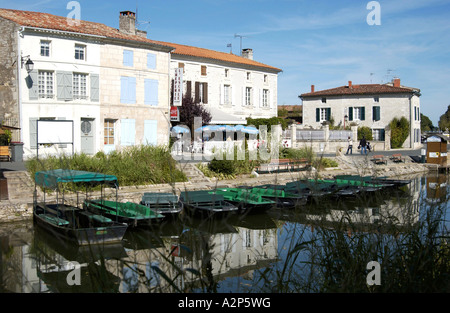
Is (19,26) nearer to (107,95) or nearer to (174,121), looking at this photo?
(107,95)

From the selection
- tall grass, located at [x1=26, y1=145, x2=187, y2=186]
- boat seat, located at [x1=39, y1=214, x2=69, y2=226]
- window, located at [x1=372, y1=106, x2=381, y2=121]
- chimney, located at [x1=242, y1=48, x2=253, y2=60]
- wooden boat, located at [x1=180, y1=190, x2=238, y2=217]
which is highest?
chimney, located at [x1=242, y1=48, x2=253, y2=60]

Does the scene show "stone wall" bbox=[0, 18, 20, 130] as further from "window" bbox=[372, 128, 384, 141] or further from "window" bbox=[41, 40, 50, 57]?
"window" bbox=[372, 128, 384, 141]

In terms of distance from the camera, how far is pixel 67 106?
23359 mm

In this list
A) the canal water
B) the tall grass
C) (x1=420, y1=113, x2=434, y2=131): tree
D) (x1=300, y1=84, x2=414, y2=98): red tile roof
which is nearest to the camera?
the canal water

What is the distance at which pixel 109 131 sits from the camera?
2502cm

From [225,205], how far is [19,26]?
14698mm

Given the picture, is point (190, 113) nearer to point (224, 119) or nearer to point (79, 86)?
point (224, 119)

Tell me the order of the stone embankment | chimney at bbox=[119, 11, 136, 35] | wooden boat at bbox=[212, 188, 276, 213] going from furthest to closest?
chimney at bbox=[119, 11, 136, 35]
wooden boat at bbox=[212, 188, 276, 213]
the stone embankment

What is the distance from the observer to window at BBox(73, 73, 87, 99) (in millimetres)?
23766

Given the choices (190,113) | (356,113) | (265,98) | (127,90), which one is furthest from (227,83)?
(356,113)

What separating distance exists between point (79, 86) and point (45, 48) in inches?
96.4

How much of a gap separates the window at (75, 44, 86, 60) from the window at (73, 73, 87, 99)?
2.90 feet

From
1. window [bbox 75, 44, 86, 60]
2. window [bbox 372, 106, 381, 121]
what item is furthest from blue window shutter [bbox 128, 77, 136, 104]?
window [bbox 372, 106, 381, 121]

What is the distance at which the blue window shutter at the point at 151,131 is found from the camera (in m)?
26.1
